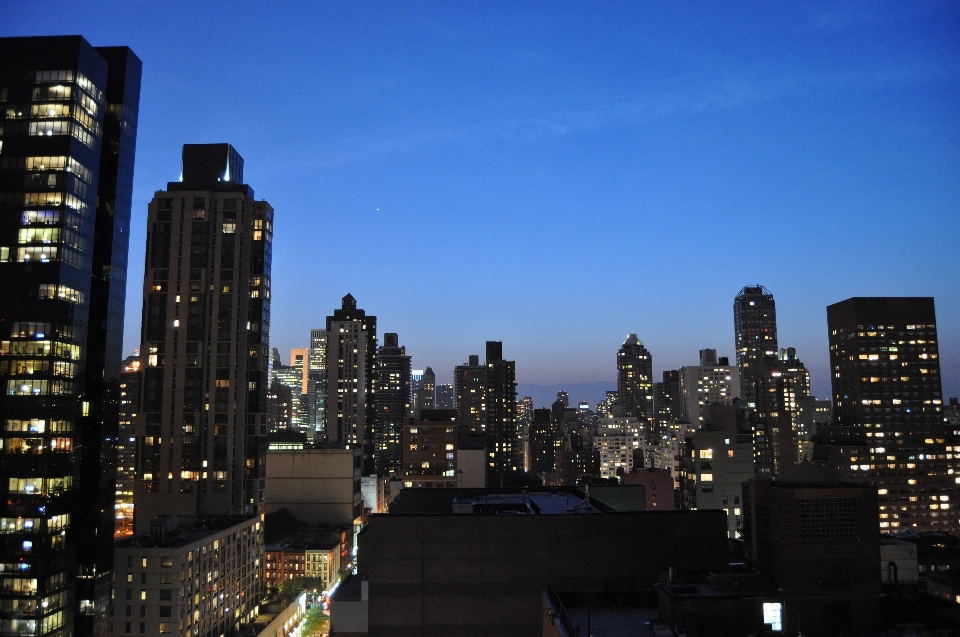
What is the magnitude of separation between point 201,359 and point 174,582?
5099 centimetres

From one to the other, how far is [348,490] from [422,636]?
357 ft

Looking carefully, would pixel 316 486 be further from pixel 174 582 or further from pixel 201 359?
pixel 174 582

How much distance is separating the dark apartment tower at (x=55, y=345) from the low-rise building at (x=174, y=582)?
3219 mm

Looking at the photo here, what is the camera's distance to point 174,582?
246ft

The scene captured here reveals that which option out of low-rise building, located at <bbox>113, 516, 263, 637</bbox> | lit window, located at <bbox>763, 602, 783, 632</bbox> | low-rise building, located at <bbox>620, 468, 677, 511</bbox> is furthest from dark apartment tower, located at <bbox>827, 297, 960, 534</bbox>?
lit window, located at <bbox>763, 602, 783, 632</bbox>

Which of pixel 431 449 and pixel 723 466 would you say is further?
pixel 431 449

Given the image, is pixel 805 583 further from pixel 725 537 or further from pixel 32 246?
pixel 32 246

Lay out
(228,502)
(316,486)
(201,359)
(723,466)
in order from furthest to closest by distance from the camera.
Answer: (316,486), (201,359), (723,466), (228,502)

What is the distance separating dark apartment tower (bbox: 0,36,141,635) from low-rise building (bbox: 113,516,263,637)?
10.6 ft

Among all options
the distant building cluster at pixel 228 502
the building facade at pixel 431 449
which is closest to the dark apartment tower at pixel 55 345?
the distant building cluster at pixel 228 502

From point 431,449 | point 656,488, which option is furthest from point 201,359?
point 656,488

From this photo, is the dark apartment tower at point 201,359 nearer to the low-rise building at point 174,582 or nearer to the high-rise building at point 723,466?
the low-rise building at point 174,582

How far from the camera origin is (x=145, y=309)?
119812 mm

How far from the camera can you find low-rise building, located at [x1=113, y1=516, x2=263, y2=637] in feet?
246
